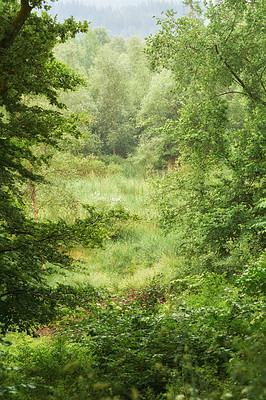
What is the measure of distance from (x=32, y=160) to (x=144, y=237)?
7941mm

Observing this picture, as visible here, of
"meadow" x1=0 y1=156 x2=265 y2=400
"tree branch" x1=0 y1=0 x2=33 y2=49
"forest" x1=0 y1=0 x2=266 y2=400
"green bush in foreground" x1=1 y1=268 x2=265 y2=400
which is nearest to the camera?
"meadow" x1=0 y1=156 x2=265 y2=400

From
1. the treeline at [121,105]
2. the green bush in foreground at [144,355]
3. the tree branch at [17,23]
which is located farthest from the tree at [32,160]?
the treeline at [121,105]

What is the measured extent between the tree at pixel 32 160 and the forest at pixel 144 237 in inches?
0.6

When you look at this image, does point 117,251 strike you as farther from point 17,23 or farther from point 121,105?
point 121,105

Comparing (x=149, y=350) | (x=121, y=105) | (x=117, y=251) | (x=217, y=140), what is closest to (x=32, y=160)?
(x=149, y=350)

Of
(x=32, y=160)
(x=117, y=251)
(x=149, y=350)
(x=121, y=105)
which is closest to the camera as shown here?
(x=149, y=350)

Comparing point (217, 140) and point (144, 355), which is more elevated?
point (217, 140)

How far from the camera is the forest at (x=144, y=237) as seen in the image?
7.97ft

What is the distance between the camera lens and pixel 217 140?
6.88 meters

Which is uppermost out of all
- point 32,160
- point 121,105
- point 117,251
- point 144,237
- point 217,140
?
point 121,105

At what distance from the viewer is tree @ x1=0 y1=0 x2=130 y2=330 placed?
281cm

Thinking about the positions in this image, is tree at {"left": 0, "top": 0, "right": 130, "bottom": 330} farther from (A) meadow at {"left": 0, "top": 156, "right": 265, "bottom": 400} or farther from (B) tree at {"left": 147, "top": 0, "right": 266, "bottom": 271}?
(B) tree at {"left": 147, "top": 0, "right": 266, "bottom": 271}

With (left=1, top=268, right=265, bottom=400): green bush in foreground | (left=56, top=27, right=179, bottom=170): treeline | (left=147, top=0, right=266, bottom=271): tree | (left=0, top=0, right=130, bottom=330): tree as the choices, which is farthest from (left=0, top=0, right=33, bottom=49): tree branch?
(left=56, top=27, right=179, bottom=170): treeline

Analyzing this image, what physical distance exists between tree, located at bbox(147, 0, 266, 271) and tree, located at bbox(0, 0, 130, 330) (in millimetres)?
3638
